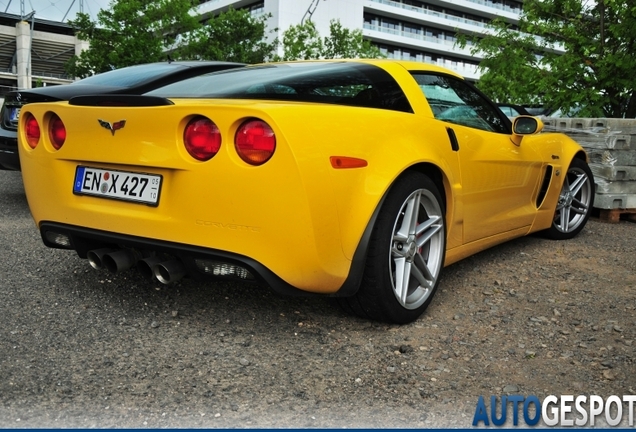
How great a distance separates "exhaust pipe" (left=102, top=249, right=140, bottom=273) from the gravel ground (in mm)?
294

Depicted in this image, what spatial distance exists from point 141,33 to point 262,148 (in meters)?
26.7

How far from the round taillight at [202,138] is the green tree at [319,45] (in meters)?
30.0

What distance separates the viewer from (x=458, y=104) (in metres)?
3.91

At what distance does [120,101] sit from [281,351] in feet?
4.45

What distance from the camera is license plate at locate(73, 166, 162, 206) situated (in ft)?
9.29

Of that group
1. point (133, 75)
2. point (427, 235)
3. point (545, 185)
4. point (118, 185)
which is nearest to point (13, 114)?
point (133, 75)

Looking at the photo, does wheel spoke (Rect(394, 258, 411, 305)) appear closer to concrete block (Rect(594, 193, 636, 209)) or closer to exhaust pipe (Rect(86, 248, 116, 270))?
exhaust pipe (Rect(86, 248, 116, 270))

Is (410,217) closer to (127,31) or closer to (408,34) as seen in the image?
(127,31)

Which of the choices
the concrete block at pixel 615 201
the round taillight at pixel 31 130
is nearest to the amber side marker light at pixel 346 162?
the round taillight at pixel 31 130

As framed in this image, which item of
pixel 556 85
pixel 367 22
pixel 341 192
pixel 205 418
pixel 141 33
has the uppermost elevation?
pixel 367 22

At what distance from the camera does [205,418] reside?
2.23 meters

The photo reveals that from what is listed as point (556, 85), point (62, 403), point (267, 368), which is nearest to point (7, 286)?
point (62, 403)

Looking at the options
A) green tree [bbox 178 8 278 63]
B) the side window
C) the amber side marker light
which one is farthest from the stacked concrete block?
green tree [bbox 178 8 278 63]

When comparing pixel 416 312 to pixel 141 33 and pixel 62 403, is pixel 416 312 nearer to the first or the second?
pixel 62 403
